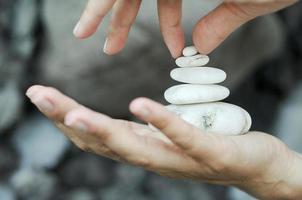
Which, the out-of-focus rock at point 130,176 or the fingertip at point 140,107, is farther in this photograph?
the out-of-focus rock at point 130,176

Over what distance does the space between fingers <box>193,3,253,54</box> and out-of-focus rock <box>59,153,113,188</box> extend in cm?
125

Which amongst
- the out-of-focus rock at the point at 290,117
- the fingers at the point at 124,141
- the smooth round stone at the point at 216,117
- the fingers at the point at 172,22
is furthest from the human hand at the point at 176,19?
the out-of-focus rock at the point at 290,117

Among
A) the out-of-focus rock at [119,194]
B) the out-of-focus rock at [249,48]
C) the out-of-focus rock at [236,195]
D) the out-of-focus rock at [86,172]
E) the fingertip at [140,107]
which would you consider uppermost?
the fingertip at [140,107]

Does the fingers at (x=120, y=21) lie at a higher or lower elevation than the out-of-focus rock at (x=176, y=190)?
higher

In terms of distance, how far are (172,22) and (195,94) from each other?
159 millimetres

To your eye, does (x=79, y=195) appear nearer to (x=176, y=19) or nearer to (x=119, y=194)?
(x=119, y=194)

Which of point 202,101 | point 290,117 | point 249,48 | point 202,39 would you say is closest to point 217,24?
point 202,39

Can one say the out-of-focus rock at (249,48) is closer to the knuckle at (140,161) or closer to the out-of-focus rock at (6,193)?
the out-of-focus rock at (6,193)

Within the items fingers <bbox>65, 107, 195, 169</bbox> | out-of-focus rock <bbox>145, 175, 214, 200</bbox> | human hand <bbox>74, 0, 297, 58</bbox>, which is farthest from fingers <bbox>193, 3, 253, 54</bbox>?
out-of-focus rock <bbox>145, 175, 214, 200</bbox>

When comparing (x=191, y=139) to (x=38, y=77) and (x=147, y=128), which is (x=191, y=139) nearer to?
(x=147, y=128)

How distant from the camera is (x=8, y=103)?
2188mm

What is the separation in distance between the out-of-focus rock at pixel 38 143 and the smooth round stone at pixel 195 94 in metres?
1.27

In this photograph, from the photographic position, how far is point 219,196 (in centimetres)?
226

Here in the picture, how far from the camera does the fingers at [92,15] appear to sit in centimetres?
104
